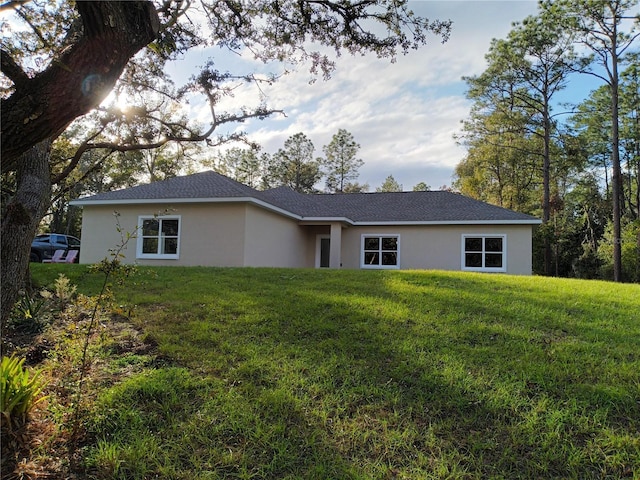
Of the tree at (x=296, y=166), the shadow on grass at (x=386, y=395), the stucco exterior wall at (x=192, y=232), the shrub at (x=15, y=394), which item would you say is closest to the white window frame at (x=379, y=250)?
the stucco exterior wall at (x=192, y=232)

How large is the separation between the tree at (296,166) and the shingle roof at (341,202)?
20.6m

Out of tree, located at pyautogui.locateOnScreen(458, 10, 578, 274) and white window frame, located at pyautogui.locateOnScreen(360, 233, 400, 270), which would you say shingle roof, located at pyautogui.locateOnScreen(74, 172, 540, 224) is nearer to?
white window frame, located at pyautogui.locateOnScreen(360, 233, 400, 270)

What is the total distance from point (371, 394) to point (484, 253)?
13759 millimetres

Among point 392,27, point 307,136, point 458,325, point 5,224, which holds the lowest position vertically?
point 458,325

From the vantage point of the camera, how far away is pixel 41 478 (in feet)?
8.63

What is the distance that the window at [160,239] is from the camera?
1358 centimetres

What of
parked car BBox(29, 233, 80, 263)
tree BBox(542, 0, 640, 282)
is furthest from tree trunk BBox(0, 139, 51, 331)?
tree BBox(542, 0, 640, 282)

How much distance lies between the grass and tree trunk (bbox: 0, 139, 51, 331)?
1.20 m

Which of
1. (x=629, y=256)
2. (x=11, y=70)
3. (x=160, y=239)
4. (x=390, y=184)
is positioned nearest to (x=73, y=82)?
(x=11, y=70)

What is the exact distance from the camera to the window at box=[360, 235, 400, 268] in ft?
55.6

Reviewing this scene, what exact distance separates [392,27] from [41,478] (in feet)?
28.1

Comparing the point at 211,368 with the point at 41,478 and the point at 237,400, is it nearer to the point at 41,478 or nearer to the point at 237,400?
the point at 237,400

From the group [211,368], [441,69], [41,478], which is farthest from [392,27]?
[41,478]

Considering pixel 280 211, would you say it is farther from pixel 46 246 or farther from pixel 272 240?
pixel 46 246
